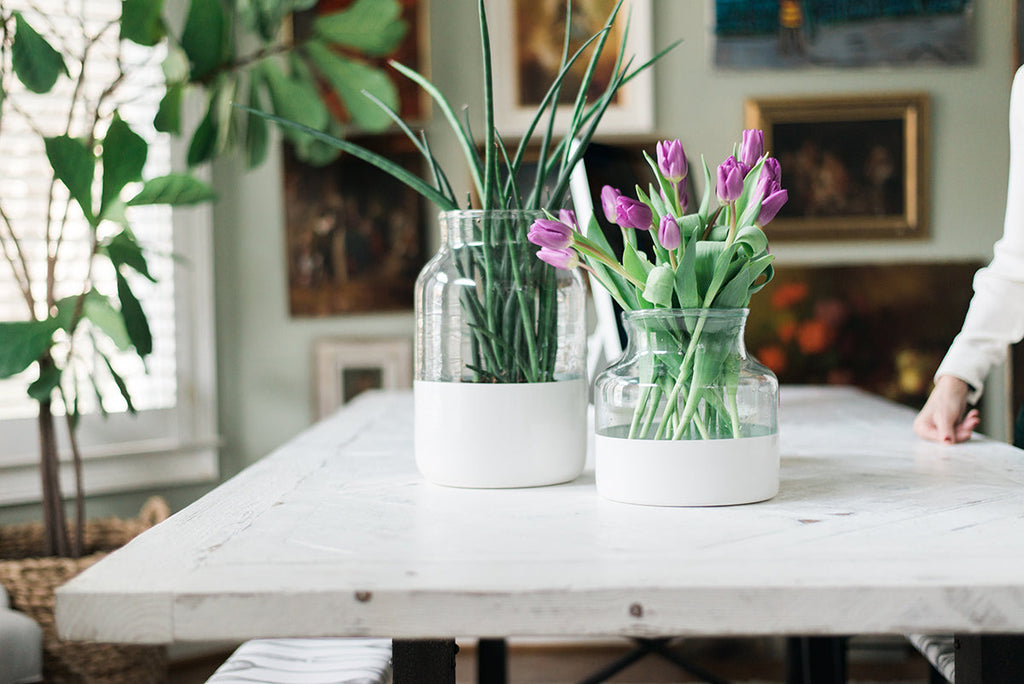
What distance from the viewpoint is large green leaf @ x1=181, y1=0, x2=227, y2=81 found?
209 centimetres

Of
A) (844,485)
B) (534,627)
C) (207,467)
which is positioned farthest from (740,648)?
(534,627)

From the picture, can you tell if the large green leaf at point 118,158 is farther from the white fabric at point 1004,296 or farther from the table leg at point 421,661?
the white fabric at point 1004,296

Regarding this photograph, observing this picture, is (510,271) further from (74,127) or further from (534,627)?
(74,127)

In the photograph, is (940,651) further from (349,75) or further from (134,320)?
(349,75)

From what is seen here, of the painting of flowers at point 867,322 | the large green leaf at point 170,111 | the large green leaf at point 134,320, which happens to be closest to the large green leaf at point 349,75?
the large green leaf at point 170,111

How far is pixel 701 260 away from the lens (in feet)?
2.74

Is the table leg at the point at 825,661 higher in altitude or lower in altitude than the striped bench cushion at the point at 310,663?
lower

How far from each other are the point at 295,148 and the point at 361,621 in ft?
7.74

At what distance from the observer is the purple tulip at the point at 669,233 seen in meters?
0.78

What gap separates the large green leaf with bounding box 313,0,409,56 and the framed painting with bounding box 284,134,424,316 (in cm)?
40

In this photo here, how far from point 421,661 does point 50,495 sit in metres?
1.56

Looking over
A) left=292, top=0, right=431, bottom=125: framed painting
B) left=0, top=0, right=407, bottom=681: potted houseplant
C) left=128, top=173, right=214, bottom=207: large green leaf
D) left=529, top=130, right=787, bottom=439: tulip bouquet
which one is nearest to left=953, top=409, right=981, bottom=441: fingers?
left=529, top=130, right=787, bottom=439: tulip bouquet

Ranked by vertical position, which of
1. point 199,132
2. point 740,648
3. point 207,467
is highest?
point 199,132

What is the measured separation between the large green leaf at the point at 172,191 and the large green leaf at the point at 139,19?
0.97ft
